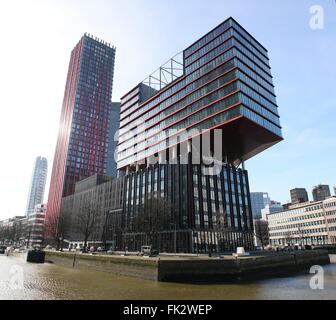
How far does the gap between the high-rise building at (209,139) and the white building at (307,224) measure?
2003 inches

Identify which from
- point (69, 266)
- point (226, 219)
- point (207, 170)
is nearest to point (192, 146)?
point (207, 170)

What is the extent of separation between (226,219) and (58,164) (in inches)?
5056

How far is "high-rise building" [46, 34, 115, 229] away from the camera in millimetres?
172250

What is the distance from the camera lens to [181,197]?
8462 cm

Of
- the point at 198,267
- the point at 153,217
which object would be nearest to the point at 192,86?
the point at 153,217

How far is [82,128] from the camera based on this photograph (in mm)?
181000

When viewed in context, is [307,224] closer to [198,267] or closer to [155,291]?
[198,267]

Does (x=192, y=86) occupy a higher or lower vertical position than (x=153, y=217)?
higher

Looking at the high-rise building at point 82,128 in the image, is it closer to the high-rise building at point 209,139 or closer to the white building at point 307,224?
the high-rise building at point 209,139

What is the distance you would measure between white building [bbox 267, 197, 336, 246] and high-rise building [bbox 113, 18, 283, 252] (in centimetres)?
5087

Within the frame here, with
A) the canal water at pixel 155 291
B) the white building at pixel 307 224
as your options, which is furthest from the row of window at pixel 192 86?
the white building at pixel 307 224

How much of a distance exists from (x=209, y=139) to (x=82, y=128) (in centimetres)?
11807

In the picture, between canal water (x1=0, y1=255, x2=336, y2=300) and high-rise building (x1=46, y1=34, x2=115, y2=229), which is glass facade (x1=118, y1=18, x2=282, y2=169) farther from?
high-rise building (x1=46, y1=34, x2=115, y2=229)

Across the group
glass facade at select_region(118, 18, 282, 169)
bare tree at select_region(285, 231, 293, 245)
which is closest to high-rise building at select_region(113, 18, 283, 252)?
glass facade at select_region(118, 18, 282, 169)
